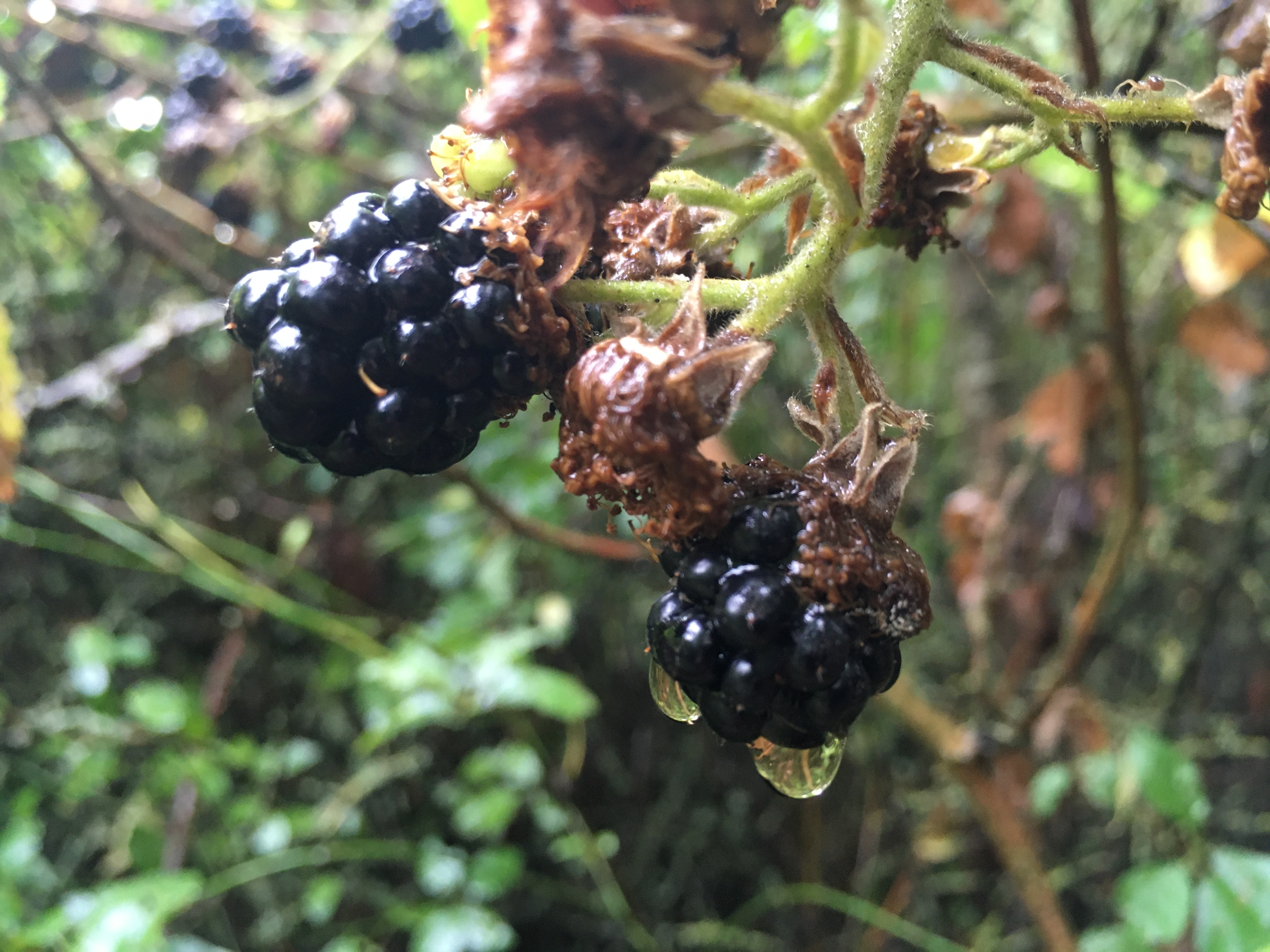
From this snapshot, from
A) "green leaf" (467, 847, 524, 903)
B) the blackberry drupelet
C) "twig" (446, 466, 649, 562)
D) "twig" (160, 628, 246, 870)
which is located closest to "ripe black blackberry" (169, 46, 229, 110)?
"twig" (446, 466, 649, 562)

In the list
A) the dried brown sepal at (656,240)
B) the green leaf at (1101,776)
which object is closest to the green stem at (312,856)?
the green leaf at (1101,776)

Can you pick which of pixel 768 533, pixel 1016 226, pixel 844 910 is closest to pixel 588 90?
pixel 768 533

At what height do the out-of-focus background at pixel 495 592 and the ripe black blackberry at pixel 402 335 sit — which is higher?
the ripe black blackberry at pixel 402 335

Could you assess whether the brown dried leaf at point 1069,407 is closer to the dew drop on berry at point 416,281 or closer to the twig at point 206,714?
the dew drop on berry at point 416,281

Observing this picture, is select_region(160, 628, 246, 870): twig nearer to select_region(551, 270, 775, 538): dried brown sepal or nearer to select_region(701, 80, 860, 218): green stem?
select_region(551, 270, 775, 538): dried brown sepal

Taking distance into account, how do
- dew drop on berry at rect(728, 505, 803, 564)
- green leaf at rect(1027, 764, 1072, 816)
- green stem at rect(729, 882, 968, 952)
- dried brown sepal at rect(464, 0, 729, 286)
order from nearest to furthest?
dried brown sepal at rect(464, 0, 729, 286), dew drop on berry at rect(728, 505, 803, 564), green leaf at rect(1027, 764, 1072, 816), green stem at rect(729, 882, 968, 952)
